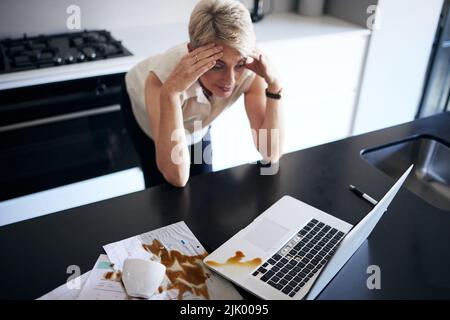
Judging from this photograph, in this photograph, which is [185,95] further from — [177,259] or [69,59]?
[69,59]

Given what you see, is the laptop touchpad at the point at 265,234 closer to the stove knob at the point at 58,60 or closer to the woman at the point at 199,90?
the woman at the point at 199,90

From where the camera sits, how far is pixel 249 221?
3.54 ft

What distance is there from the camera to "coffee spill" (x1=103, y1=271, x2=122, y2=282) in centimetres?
90

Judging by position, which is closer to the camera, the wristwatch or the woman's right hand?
the woman's right hand

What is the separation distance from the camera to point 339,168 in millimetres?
1295

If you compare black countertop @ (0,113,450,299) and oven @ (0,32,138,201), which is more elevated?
black countertop @ (0,113,450,299)

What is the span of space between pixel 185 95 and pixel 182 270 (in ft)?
2.21

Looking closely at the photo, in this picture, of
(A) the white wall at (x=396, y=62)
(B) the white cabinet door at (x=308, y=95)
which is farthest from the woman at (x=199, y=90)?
(A) the white wall at (x=396, y=62)

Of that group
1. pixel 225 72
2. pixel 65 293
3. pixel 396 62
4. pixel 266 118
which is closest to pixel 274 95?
pixel 266 118

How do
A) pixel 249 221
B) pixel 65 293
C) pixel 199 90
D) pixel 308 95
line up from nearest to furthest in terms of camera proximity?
pixel 65 293, pixel 249 221, pixel 199 90, pixel 308 95

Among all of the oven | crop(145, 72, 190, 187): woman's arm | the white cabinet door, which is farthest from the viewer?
the white cabinet door

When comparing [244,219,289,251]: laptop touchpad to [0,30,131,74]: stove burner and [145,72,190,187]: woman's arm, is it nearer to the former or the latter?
[145,72,190,187]: woman's arm

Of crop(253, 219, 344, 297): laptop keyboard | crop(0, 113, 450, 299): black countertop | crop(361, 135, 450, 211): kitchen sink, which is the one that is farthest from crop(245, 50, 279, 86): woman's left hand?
crop(253, 219, 344, 297): laptop keyboard

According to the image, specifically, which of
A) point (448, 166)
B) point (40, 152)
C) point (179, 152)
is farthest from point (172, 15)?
point (448, 166)
